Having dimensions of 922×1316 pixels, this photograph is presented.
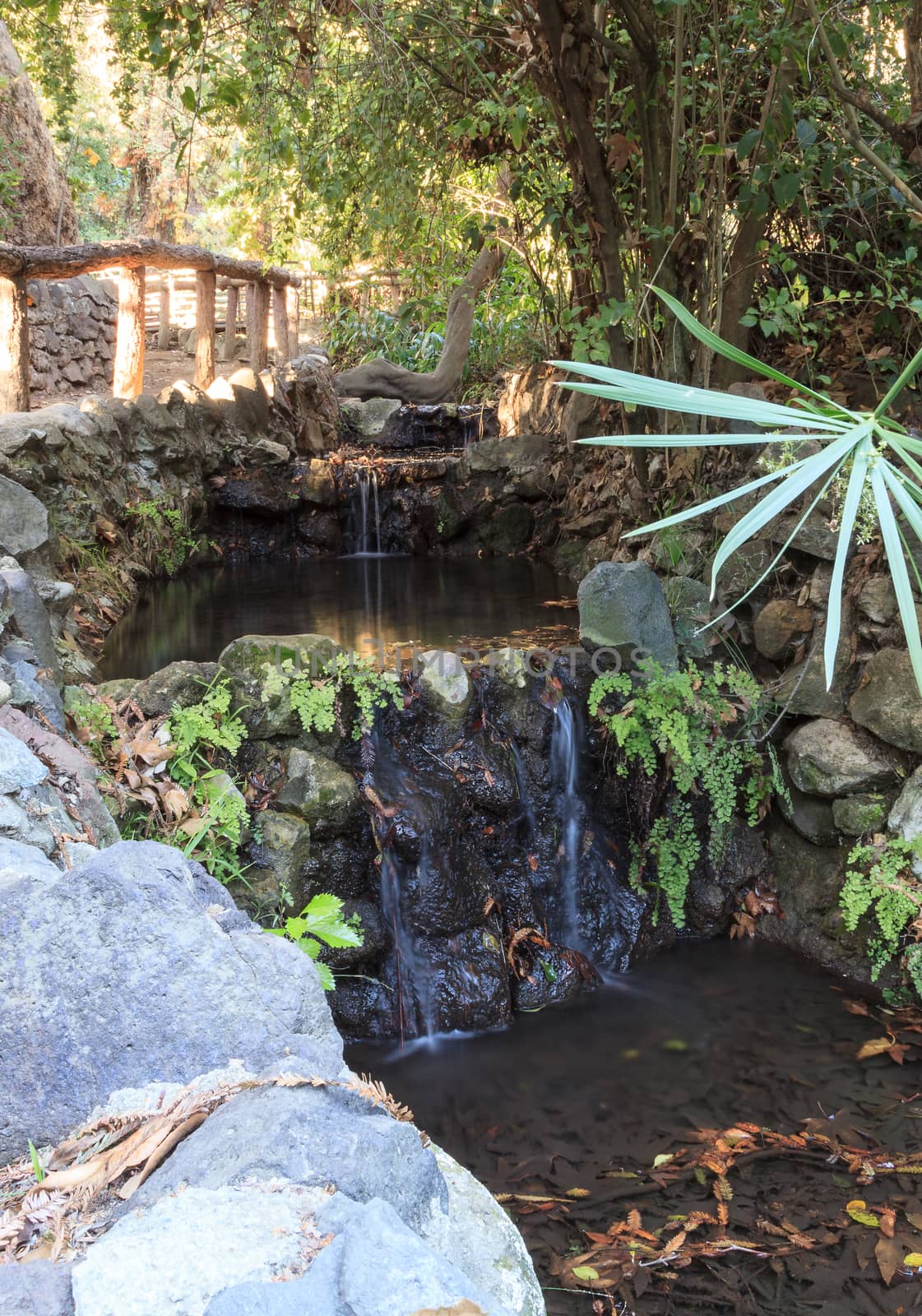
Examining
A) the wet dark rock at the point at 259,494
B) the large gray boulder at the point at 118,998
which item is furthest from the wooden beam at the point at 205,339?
the large gray boulder at the point at 118,998

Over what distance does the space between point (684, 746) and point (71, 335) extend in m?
10.1

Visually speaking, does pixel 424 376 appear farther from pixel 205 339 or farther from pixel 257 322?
pixel 205 339

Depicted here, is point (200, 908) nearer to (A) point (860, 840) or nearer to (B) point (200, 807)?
(B) point (200, 807)

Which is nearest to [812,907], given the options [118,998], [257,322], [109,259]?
[118,998]

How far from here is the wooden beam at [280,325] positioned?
11531 millimetres

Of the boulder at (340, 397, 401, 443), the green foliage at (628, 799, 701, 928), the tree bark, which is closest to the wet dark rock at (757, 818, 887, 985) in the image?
the green foliage at (628, 799, 701, 928)

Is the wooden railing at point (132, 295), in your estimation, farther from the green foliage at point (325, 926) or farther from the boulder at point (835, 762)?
the green foliage at point (325, 926)

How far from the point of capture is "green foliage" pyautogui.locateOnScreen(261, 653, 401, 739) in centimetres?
458

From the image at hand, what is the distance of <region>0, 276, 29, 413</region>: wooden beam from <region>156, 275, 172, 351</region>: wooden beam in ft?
22.1

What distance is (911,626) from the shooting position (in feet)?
4.58

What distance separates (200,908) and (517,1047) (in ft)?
8.98

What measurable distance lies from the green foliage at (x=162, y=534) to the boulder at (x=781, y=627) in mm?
4978

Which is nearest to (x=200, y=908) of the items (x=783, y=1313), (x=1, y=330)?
(x=783, y=1313)

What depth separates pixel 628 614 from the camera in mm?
5066
